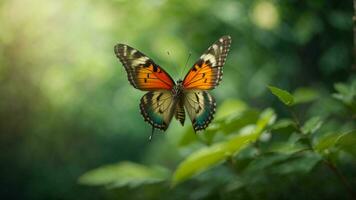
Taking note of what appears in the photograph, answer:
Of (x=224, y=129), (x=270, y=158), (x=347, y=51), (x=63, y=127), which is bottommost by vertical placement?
(x=270, y=158)

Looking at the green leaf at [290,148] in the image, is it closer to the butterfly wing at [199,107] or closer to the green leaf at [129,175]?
the butterfly wing at [199,107]

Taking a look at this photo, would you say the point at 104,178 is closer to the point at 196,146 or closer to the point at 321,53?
the point at 196,146

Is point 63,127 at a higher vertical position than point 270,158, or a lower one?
higher

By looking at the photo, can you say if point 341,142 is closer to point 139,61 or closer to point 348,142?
point 348,142

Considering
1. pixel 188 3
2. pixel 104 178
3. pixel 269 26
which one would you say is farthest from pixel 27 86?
pixel 104 178

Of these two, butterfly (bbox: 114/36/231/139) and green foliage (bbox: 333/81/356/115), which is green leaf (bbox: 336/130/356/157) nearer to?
green foliage (bbox: 333/81/356/115)

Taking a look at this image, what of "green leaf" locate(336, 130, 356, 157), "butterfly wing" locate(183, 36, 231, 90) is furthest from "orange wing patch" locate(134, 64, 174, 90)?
"green leaf" locate(336, 130, 356, 157)
